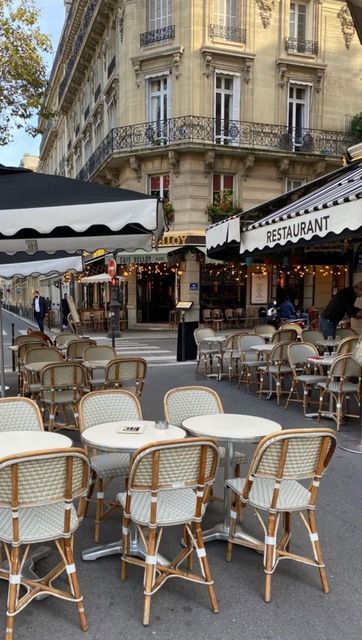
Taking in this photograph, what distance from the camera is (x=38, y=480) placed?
255cm

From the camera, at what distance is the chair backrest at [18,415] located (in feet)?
12.2

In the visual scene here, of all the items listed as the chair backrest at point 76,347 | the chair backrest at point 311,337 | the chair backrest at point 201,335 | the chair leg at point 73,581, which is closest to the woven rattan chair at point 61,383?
the chair backrest at point 76,347

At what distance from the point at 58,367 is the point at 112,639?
3.92 metres

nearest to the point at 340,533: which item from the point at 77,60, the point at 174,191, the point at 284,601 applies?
the point at 284,601

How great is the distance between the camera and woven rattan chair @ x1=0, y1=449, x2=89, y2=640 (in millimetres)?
2498

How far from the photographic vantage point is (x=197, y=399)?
13.9 ft

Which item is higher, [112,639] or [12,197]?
[12,197]

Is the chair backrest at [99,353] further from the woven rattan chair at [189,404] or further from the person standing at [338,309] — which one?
the person standing at [338,309]

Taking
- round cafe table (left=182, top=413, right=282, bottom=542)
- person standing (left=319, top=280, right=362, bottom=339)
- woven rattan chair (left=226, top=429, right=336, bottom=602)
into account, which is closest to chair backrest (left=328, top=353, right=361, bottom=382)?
person standing (left=319, top=280, right=362, bottom=339)

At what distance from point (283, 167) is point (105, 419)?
21.2m

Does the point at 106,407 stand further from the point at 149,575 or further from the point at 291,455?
the point at 291,455

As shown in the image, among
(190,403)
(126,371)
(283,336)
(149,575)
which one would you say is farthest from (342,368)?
(149,575)

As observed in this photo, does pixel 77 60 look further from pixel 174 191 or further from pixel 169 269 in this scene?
pixel 169 269

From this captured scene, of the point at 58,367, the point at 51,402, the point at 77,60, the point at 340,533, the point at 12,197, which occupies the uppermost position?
the point at 77,60
